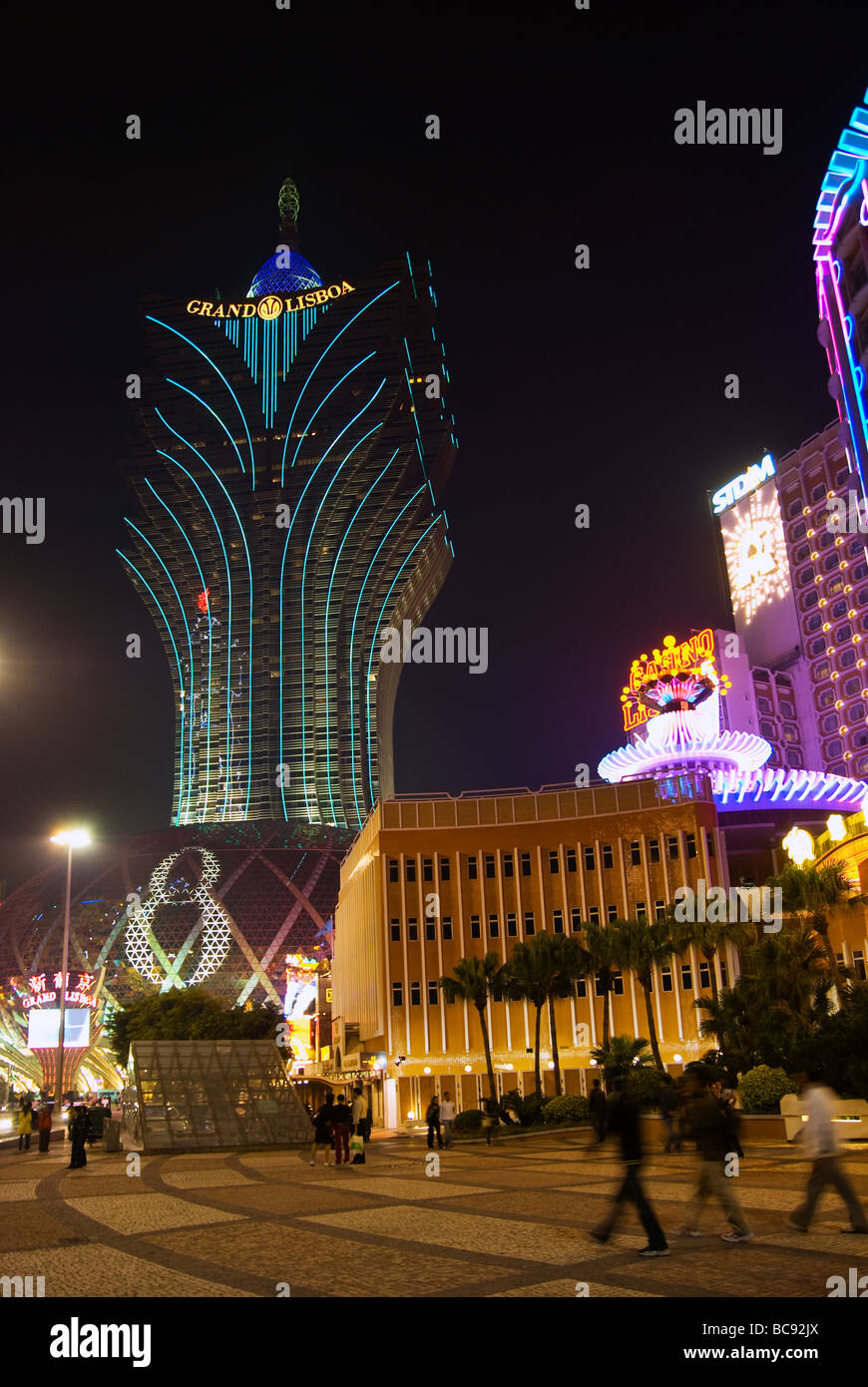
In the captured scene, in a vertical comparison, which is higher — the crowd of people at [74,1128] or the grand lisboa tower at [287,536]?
the grand lisboa tower at [287,536]

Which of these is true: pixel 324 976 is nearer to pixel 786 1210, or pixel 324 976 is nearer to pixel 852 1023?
pixel 852 1023

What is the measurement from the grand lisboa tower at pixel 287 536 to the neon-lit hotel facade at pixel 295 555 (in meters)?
0.25

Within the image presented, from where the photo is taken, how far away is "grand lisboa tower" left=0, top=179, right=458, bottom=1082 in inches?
6014

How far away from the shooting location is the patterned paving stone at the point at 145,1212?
52.3 ft

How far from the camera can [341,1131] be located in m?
28.7

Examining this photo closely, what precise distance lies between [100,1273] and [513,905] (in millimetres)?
59328

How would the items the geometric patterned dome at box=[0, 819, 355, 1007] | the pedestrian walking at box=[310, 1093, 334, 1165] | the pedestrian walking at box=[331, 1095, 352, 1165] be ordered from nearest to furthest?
1. the pedestrian walking at box=[310, 1093, 334, 1165]
2. the pedestrian walking at box=[331, 1095, 352, 1165]
3. the geometric patterned dome at box=[0, 819, 355, 1007]

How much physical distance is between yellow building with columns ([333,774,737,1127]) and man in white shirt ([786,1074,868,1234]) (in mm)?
53459

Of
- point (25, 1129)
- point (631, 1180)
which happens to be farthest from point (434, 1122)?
point (631, 1180)

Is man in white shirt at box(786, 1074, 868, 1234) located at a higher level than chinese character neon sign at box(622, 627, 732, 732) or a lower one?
lower

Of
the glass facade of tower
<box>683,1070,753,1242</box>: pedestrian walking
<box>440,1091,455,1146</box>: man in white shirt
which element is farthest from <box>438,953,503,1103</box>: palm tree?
the glass facade of tower

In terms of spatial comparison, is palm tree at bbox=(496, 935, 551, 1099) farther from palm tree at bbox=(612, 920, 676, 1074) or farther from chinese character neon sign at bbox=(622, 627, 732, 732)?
chinese character neon sign at bbox=(622, 627, 732, 732)

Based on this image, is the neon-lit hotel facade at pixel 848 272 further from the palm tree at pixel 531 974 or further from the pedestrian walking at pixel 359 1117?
the pedestrian walking at pixel 359 1117

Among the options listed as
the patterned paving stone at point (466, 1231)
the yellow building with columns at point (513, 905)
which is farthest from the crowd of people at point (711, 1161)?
the yellow building with columns at point (513, 905)
